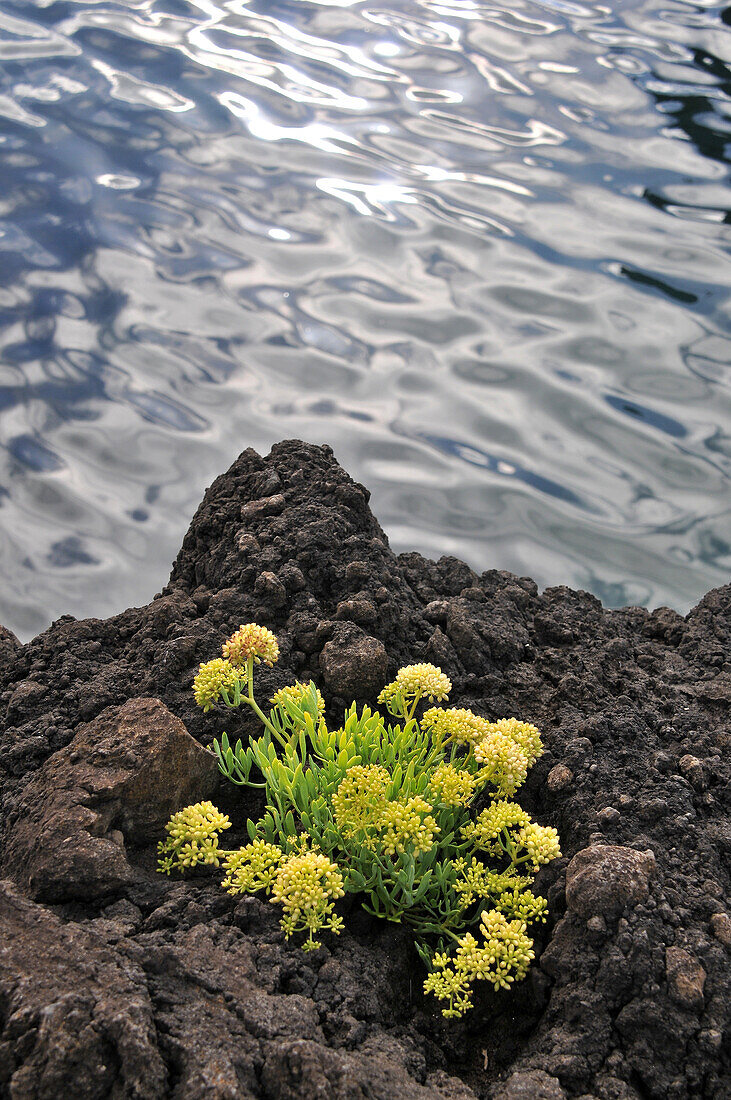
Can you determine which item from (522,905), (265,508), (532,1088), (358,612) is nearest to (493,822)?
(522,905)

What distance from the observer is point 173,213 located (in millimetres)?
8188

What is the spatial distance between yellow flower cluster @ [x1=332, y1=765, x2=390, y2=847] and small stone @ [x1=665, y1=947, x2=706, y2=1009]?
0.89m

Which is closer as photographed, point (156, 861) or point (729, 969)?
point (729, 969)

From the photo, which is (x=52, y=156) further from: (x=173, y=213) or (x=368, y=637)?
(x=368, y=637)

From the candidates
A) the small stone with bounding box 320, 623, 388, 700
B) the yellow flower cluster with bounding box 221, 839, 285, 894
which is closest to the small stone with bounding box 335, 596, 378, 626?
the small stone with bounding box 320, 623, 388, 700

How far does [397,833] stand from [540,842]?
1.54 feet

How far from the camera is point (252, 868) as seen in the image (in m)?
2.76

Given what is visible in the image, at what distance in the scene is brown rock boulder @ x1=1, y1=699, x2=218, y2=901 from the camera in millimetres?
2717

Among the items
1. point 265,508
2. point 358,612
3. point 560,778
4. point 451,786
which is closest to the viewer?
point 451,786

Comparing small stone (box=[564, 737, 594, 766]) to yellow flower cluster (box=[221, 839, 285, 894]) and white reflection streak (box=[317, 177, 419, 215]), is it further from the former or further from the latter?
white reflection streak (box=[317, 177, 419, 215])

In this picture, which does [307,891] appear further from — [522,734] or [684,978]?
[684,978]

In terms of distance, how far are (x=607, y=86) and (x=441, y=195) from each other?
294 cm

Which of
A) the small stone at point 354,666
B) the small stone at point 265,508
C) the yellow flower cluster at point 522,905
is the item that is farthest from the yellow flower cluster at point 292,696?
the small stone at point 265,508

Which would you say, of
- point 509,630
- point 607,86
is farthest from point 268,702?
point 607,86
